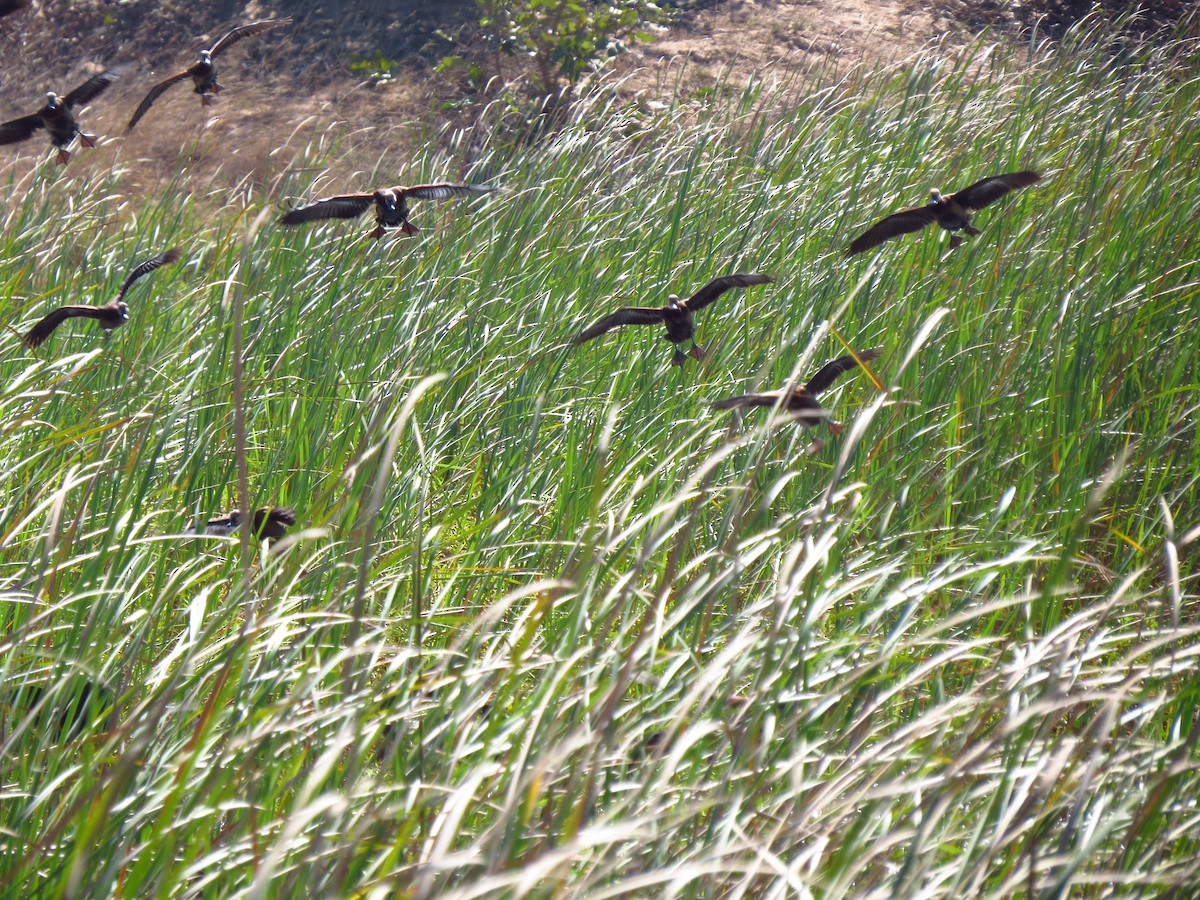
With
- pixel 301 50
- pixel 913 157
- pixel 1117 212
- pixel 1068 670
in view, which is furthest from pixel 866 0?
pixel 1068 670

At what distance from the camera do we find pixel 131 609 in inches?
87.9

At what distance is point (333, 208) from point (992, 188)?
1.81 metres

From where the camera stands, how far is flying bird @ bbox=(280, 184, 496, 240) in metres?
3.03

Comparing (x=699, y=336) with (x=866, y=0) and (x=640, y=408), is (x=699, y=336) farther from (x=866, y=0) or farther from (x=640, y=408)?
(x=866, y=0)

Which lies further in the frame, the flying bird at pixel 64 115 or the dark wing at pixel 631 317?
the flying bird at pixel 64 115

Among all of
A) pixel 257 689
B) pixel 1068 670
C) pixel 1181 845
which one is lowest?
pixel 1181 845

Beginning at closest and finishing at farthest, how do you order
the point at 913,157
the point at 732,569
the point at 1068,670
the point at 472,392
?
1. the point at 732,569
2. the point at 1068,670
3. the point at 472,392
4. the point at 913,157

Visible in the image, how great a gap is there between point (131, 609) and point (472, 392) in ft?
3.85

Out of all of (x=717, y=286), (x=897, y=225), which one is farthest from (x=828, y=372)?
(x=897, y=225)

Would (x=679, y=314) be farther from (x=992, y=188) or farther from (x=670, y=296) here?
(x=992, y=188)

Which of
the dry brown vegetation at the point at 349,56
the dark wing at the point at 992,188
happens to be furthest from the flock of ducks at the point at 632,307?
the dry brown vegetation at the point at 349,56

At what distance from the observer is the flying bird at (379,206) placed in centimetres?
303

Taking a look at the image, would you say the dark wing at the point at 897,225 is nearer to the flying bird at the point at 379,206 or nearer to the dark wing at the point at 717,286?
the dark wing at the point at 717,286

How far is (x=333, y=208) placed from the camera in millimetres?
3104
